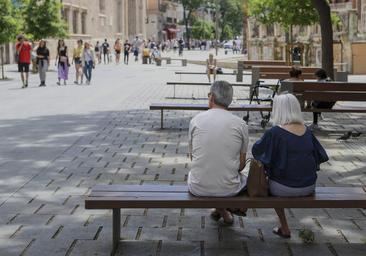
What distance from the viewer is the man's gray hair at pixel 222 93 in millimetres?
5348

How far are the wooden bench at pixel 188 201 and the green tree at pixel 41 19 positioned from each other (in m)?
30.4

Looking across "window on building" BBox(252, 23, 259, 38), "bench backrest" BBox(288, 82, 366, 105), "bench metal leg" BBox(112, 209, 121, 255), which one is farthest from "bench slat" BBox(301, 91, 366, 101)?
"window on building" BBox(252, 23, 259, 38)

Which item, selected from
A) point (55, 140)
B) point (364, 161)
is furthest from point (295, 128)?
point (55, 140)

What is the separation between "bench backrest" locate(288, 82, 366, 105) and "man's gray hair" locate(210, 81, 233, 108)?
5.71 meters

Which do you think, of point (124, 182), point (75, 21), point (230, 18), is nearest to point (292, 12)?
point (124, 182)

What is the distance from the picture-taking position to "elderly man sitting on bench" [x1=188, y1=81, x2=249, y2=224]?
5.22 meters

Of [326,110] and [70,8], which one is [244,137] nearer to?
[326,110]

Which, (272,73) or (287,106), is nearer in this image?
(287,106)

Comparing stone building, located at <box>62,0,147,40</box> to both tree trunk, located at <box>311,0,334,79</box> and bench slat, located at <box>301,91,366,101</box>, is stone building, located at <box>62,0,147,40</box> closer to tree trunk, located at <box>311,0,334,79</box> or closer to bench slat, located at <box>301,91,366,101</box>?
tree trunk, located at <box>311,0,334,79</box>

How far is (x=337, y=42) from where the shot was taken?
1292 inches

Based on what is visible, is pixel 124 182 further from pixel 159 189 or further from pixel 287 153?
pixel 287 153

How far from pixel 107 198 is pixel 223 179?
0.86m

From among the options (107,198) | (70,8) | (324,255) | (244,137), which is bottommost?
(324,255)

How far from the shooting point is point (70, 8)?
56.9 m
